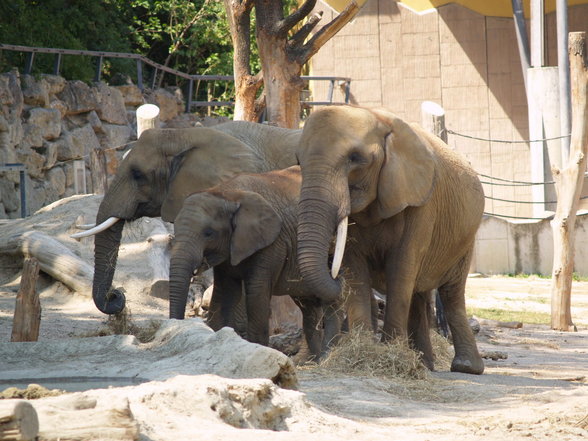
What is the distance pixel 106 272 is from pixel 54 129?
9022 millimetres

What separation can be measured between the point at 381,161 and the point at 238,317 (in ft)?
6.37

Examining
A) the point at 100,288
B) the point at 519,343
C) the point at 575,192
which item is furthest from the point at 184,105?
the point at 100,288

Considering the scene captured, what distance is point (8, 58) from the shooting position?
18281 millimetres

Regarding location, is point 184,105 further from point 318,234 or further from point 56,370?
point 56,370

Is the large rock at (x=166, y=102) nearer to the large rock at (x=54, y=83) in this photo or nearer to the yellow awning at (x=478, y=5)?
the large rock at (x=54, y=83)

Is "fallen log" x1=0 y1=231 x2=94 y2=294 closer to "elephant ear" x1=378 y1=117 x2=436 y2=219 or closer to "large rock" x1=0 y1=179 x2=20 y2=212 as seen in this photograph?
"large rock" x1=0 y1=179 x2=20 y2=212

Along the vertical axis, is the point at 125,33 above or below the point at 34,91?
above

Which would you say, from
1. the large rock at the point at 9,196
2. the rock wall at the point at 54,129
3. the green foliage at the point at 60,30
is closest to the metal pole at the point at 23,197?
the rock wall at the point at 54,129

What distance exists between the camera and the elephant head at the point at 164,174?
Result: 9859 mm

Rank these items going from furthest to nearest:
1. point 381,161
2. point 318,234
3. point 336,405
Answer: point 381,161 → point 318,234 → point 336,405

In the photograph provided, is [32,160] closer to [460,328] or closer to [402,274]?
[460,328]

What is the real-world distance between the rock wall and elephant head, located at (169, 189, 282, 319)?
7.34 m

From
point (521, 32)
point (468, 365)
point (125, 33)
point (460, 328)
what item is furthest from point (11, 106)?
point (468, 365)

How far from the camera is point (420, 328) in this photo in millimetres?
9859
